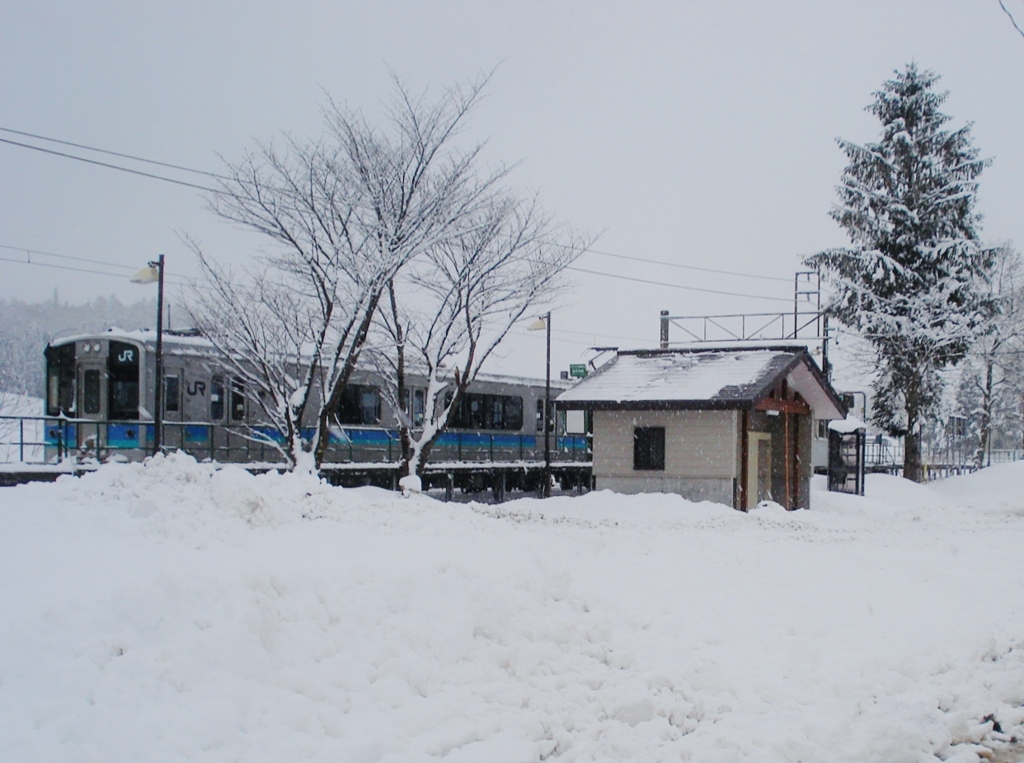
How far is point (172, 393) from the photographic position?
2045 centimetres

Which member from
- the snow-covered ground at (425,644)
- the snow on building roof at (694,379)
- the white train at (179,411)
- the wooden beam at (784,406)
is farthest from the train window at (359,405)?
the snow-covered ground at (425,644)

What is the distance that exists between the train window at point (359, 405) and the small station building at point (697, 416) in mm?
5292

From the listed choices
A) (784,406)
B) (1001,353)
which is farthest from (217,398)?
(1001,353)

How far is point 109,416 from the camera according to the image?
67.0ft

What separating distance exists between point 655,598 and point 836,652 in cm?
202

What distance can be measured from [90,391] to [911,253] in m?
26.8

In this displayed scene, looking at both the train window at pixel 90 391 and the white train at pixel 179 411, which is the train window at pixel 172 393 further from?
the train window at pixel 90 391

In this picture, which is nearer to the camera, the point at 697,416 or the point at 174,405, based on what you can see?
the point at 174,405

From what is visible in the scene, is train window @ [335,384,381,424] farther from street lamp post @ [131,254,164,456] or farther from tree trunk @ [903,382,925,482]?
tree trunk @ [903,382,925,482]

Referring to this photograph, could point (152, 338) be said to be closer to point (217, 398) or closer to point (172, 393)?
point (172, 393)

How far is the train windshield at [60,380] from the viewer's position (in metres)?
20.9

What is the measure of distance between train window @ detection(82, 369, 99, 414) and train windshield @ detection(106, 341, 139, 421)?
0.38 m

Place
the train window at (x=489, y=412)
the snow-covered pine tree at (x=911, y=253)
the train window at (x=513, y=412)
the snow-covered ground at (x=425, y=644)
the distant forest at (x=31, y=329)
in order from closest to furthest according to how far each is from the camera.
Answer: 1. the snow-covered ground at (x=425, y=644)
2. the train window at (x=489, y=412)
3. the train window at (x=513, y=412)
4. the snow-covered pine tree at (x=911, y=253)
5. the distant forest at (x=31, y=329)

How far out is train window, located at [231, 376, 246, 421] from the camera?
70.0ft
